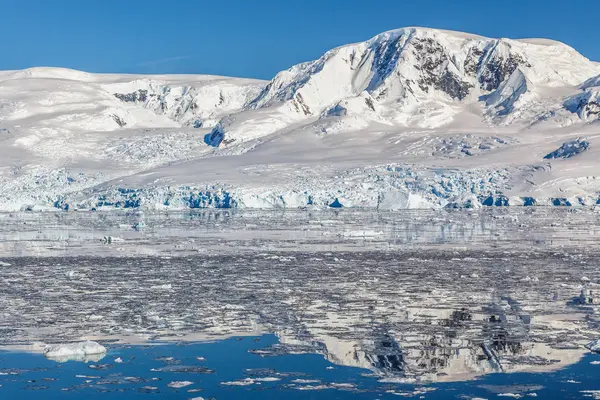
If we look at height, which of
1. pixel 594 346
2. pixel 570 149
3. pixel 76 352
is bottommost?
pixel 76 352

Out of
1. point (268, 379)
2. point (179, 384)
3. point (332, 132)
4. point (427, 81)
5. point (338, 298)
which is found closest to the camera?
point (179, 384)

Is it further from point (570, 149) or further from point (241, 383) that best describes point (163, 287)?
point (570, 149)

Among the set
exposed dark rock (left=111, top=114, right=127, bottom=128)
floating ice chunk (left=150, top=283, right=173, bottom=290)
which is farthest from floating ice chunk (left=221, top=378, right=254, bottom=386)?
exposed dark rock (left=111, top=114, right=127, bottom=128)

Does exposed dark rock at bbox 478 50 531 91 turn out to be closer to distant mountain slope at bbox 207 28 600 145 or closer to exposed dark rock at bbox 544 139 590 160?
distant mountain slope at bbox 207 28 600 145

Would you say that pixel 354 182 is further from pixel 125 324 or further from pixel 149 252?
pixel 125 324

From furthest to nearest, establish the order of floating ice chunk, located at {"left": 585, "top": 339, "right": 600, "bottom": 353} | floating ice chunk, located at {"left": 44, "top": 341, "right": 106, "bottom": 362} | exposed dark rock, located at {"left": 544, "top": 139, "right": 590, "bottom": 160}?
exposed dark rock, located at {"left": 544, "top": 139, "right": 590, "bottom": 160} < floating ice chunk, located at {"left": 585, "top": 339, "right": 600, "bottom": 353} < floating ice chunk, located at {"left": 44, "top": 341, "right": 106, "bottom": 362}

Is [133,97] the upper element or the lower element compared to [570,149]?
upper

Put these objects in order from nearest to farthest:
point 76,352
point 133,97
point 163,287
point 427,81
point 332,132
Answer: point 76,352 → point 163,287 → point 332,132 → point 427,81 → point 133,97

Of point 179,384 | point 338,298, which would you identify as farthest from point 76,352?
point 338,298
